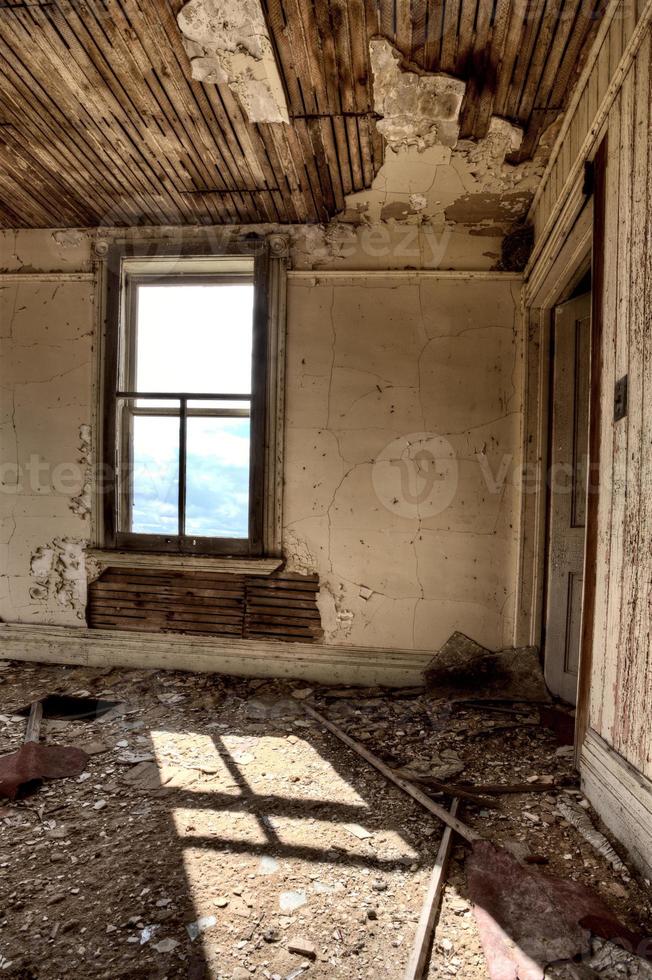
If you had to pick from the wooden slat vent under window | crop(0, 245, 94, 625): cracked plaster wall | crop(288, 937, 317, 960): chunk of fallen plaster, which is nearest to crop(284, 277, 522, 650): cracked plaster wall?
the wooden slat vent under window

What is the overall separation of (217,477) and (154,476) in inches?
14.9

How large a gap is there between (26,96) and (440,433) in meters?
2.28

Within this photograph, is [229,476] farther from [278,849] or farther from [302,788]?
[278,849]

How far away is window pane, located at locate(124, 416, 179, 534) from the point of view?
9.73 feet

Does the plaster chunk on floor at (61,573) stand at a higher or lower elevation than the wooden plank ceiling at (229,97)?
lower

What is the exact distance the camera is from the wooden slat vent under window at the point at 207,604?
2867 millimetres

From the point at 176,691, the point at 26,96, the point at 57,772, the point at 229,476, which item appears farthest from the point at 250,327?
the point at 57,772

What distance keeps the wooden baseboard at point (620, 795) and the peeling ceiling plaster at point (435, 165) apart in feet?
7.48

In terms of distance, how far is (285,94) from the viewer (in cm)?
199

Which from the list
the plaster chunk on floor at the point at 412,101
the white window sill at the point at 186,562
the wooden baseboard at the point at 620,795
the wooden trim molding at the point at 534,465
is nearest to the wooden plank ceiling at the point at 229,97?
the plaster chunk on floor at the point at 412,101

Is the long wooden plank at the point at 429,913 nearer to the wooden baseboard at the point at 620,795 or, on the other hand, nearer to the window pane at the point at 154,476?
the wooden baseboard at the point at 620,795

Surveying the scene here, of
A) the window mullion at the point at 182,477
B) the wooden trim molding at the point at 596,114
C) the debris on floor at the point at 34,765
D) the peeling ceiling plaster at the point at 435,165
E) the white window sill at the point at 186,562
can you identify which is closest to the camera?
the wooden trim molding at the point at 596,114

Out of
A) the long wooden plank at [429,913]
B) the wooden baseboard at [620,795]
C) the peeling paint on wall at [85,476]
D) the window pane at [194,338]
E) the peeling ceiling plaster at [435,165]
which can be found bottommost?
the long wooden plank at [429,913]

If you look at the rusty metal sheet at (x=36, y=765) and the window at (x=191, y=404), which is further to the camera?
the window at (x=191, y=404)
